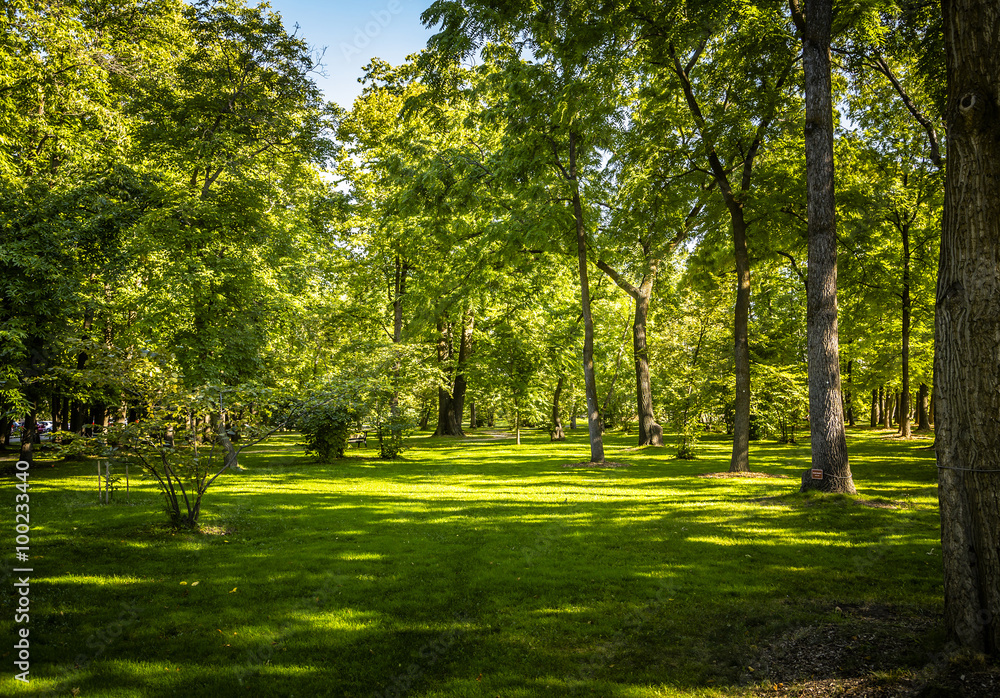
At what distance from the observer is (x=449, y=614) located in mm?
5188

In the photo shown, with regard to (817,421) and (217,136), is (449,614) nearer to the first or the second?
(817,421)

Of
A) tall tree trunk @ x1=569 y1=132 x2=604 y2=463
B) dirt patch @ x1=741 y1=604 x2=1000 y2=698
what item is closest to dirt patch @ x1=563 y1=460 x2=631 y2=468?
tall tree trunk @ x1=569 y1=132 x2=604 y2=463

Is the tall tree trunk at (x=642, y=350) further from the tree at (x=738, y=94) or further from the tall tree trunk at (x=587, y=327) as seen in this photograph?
the tree at (x=738, y=94)

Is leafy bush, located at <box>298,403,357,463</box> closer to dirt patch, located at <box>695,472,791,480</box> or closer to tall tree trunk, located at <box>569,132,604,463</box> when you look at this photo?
tall tree trunk, located at <box>569,132,604,463</box>

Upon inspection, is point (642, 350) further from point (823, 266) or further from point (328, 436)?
point (328, 436)

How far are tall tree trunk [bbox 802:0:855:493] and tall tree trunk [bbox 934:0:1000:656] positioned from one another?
6392 mm

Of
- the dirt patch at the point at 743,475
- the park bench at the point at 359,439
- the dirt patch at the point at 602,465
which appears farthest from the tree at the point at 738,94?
the park bench at the point at 359,439

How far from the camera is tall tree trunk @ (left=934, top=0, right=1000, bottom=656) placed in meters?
3.79

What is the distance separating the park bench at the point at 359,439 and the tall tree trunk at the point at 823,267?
52.1ft

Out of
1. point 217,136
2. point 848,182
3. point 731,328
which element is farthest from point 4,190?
point 731,328

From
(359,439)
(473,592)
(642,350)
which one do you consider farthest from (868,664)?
(359,439)

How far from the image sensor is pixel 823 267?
9930mm

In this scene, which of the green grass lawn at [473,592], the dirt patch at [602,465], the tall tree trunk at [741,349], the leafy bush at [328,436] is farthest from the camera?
the leafy bush at [328,436]

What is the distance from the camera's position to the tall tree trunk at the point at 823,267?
9859 mm
